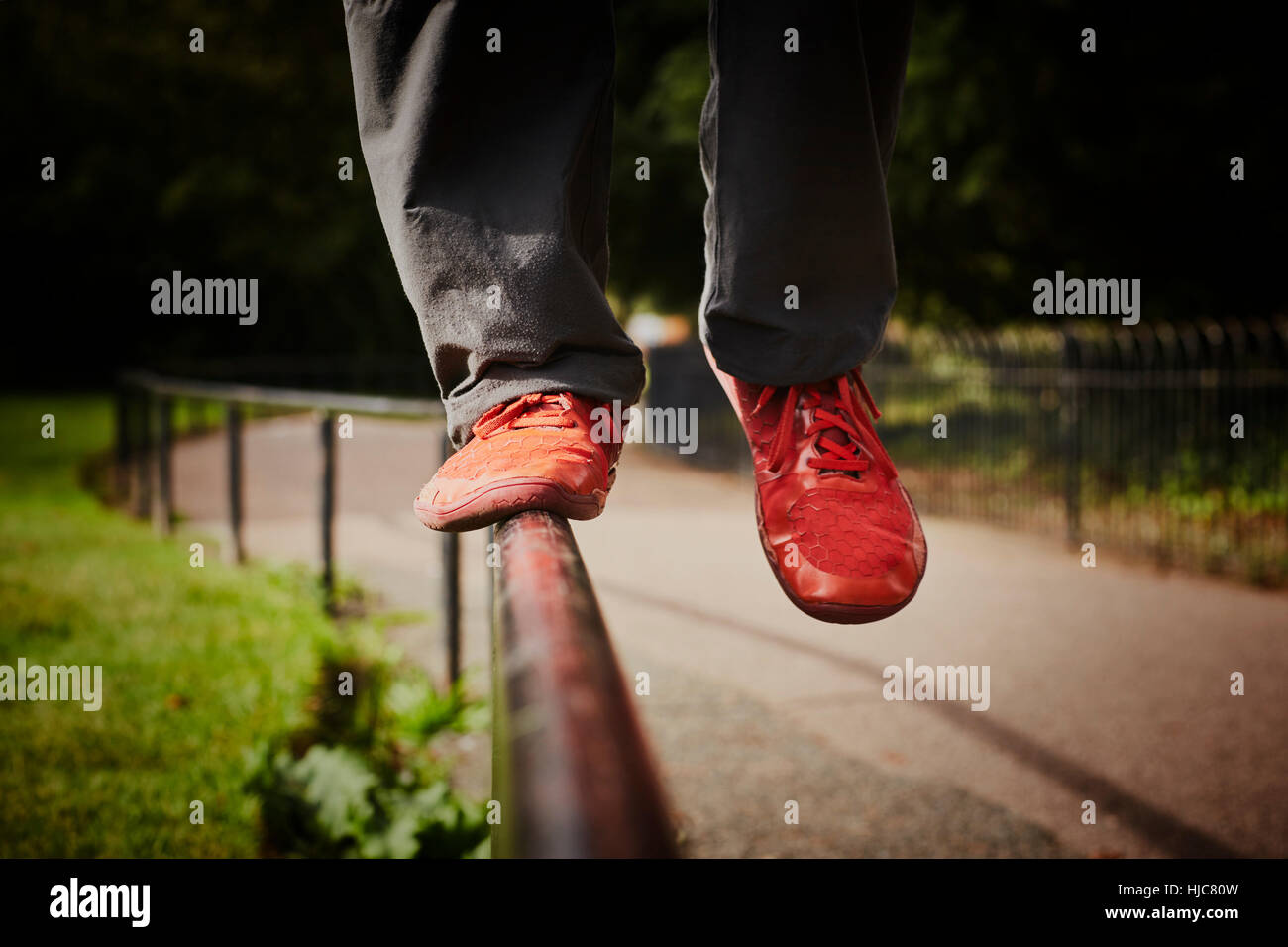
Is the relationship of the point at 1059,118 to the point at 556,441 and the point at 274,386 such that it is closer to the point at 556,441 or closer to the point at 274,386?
the point at 556,441

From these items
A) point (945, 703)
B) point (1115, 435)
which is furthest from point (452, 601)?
point (1115, 435)

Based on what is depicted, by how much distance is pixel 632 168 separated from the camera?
1341cm

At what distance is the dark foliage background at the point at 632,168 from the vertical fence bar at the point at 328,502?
6752mm

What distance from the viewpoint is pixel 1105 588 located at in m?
7.57

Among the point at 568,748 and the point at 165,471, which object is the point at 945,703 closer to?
the point at 568,748

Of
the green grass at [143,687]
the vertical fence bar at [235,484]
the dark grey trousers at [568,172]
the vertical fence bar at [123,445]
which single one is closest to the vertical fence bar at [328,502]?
the green grass at [143,687]

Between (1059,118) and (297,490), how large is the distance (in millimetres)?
8422

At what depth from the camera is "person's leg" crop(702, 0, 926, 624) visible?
4.57 ft

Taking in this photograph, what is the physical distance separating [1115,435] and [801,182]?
981 cm

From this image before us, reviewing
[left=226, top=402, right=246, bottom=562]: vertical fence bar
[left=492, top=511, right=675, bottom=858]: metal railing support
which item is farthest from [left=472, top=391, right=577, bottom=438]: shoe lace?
[left=226, top=402, right=246, bottom=562]: vertical fence bar

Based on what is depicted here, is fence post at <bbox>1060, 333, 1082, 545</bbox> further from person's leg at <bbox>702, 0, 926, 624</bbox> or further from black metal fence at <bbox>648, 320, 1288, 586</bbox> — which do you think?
person's leg at <bbox>702, 0, 926, 624</bbox>

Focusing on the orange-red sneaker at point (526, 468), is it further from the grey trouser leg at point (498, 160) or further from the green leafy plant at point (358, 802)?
the green leafy plant at point (358, 802)

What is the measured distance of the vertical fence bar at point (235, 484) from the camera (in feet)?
25.3

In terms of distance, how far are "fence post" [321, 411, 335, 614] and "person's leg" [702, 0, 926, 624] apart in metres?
5.28
